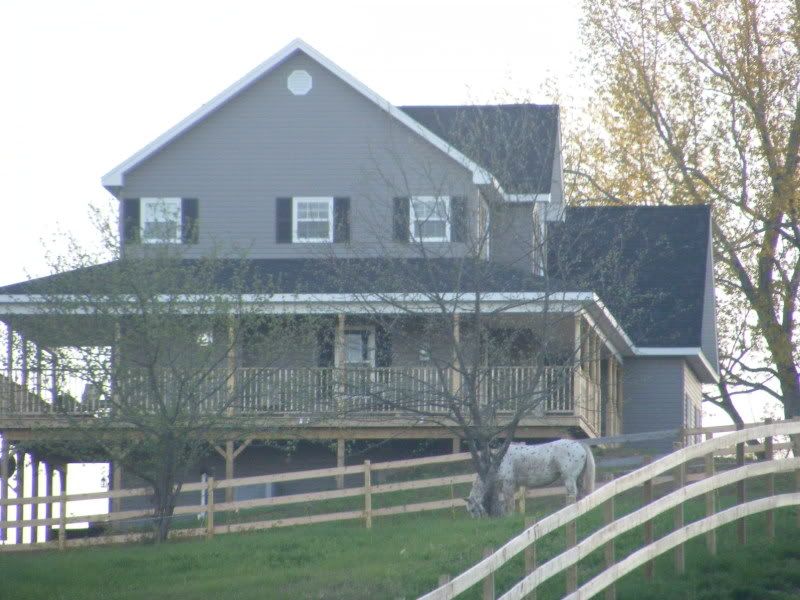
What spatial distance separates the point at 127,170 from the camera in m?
31.6

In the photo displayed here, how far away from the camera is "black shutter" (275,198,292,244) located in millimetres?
31344

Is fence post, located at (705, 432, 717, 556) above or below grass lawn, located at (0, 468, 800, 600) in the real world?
above

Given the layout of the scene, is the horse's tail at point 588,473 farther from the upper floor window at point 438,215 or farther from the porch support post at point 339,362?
the upper floor window at point 438,215

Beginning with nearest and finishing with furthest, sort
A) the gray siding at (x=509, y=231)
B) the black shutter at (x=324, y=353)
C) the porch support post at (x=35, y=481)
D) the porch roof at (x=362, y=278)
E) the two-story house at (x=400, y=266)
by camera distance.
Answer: the gray siding at (x=509, y=231), the porch roof at (x=362, y=278), the two-story house at (x=400, y=266), the porch support post at (x=35, y=481), the black shutter at (x=324, y=353)

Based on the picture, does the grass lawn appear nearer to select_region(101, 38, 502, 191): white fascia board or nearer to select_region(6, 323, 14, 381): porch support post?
select_region(6, 323, 14, 381): porch support post

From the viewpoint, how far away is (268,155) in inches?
1247

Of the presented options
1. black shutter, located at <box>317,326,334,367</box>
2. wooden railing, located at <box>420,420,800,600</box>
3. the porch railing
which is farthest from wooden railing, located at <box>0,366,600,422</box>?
wooden railing, located at <box>420,420,800,600</box>

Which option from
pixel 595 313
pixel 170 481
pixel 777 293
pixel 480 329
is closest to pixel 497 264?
pixel 480 329

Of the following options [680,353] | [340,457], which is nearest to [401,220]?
[340,457]

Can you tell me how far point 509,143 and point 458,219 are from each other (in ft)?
5.38

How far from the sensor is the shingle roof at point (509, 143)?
945 inches

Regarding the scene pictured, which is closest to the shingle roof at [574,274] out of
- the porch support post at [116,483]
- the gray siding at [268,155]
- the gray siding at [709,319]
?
the gray siding at [709,319]

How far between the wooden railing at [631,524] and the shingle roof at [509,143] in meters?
9.33

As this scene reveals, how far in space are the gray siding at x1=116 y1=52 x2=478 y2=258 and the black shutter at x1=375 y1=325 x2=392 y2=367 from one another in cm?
307
